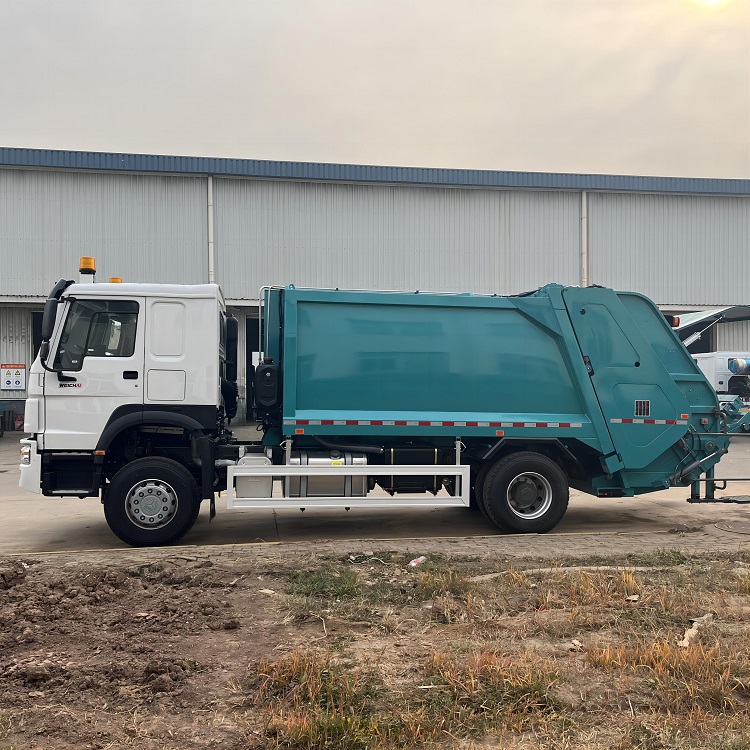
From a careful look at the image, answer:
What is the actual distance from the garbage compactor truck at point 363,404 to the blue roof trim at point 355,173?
15.8m

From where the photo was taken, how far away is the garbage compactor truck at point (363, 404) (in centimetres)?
712

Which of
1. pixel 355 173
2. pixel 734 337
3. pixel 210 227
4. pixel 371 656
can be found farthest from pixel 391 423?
pixel 734 337

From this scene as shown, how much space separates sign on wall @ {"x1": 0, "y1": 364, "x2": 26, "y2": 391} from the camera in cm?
2205

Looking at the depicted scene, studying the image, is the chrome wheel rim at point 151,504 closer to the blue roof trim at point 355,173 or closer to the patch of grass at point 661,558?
the patch of grass at point 661,558

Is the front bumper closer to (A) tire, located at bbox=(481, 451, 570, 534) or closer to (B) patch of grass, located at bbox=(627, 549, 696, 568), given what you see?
(A) tire, located at bbox=(481, 451, 570, 534)

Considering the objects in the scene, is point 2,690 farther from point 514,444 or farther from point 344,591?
point 514,444

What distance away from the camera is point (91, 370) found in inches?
281

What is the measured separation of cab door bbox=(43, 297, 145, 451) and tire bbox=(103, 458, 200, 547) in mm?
552

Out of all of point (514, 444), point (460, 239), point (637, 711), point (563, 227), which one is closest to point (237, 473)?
point (514, 444)

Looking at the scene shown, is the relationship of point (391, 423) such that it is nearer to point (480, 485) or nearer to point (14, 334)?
point (480, 485)

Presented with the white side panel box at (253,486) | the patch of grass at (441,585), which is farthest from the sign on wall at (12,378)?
the patch of grass at (441,585)

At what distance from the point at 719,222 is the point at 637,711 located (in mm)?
25280

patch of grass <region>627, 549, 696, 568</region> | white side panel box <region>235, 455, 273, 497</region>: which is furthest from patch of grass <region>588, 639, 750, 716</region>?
white side panel box <region>235, 455, 273, 497</region>

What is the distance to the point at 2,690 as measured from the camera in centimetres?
361
